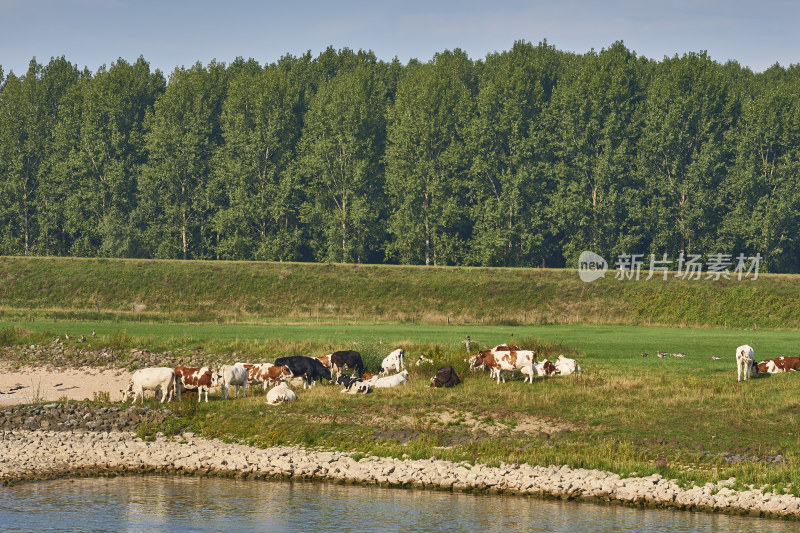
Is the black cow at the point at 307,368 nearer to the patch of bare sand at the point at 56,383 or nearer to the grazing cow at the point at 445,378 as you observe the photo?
the grazing cow at the point at 445,378

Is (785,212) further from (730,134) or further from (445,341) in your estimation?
(445,341)

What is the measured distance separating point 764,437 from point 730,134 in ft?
269

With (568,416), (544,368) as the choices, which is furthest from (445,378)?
(568,416)

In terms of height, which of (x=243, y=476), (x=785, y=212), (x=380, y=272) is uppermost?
(x=785, y=212)

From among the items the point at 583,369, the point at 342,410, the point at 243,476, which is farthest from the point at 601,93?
the point at 243,476

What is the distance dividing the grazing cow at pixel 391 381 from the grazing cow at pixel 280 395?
173 inches

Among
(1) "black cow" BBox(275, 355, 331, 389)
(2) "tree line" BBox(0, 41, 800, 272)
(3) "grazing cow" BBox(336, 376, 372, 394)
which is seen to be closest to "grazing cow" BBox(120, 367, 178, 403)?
(1) "black cow" BBox(275, 355, 331, 389)

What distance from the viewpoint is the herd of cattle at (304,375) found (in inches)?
1551

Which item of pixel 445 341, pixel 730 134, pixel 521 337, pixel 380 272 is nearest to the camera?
pixel 445 341

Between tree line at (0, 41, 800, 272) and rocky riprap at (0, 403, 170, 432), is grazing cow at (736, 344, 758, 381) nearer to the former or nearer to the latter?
rocky riprap at (0, 403, 170, 432)

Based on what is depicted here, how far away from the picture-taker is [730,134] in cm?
10575

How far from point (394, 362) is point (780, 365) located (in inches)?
719

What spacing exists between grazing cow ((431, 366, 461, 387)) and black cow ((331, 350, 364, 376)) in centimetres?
493

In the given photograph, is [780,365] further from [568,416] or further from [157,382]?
[157,382]
